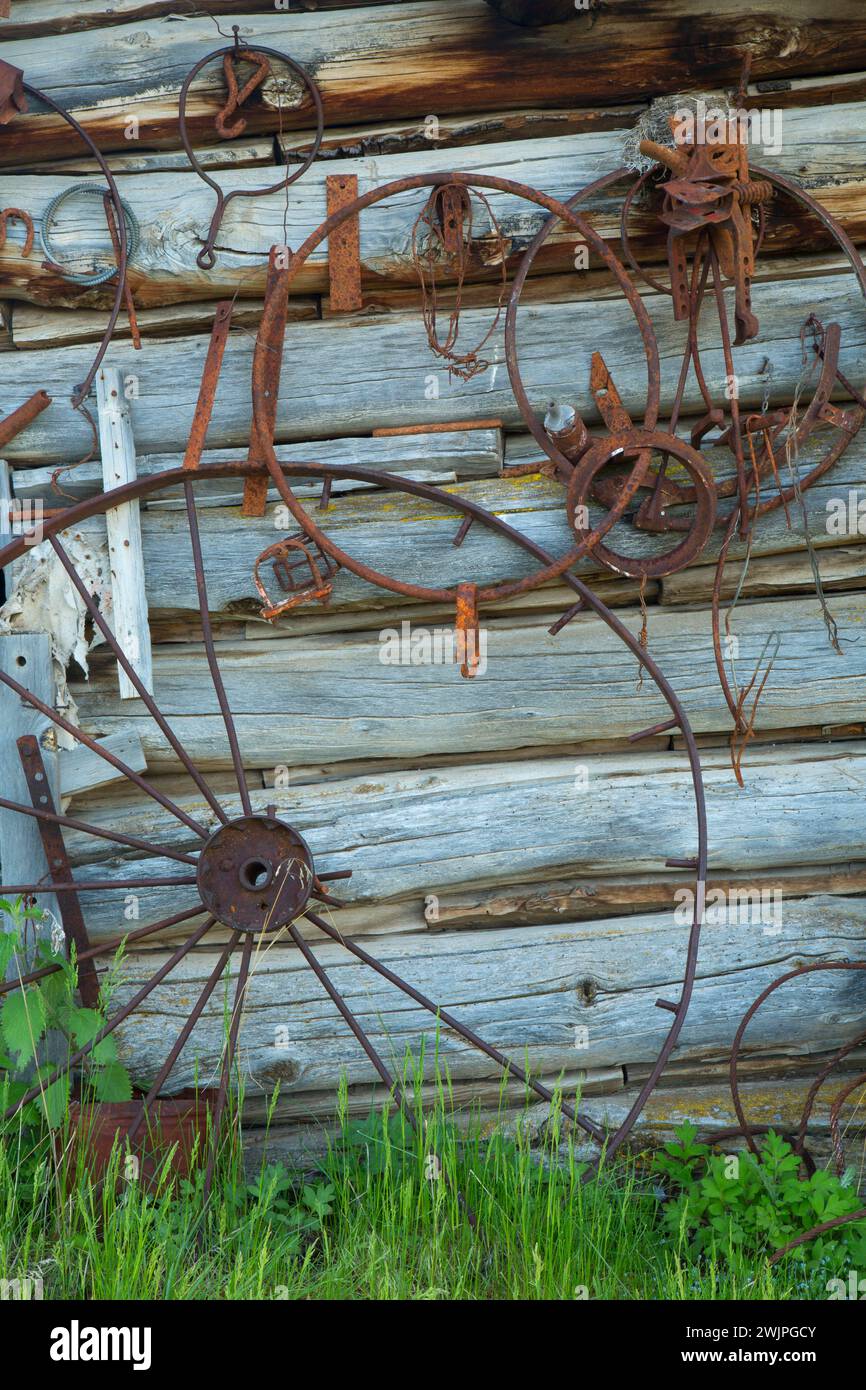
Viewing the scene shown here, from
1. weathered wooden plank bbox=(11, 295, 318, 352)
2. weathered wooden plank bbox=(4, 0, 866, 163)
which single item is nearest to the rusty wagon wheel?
weathered wooden plank bbox=(11, 295, 318, 352)

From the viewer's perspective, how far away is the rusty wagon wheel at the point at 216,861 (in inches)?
96.9

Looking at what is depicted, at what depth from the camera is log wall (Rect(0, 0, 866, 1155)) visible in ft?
8.64

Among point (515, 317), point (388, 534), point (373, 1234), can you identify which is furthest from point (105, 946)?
point (515, 317)

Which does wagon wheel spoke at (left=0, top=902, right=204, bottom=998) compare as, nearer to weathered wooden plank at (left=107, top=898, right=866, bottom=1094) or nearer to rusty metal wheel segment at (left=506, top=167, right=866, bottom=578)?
weathered wooden plank at (left=107, top=898, right=866, bottom=1094)

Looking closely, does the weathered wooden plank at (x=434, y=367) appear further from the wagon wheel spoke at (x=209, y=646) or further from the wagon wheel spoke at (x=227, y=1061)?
the wagon wheel spoke at (x=227, y=1061)

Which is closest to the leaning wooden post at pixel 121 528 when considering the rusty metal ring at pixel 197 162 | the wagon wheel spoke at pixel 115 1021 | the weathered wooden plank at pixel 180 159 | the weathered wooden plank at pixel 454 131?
the rusty metal ring at pixel 197 162

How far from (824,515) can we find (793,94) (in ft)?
3.27

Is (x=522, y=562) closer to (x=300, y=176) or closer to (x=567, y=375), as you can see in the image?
(x=567, y=375)

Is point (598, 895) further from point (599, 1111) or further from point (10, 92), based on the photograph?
point (10, 92)

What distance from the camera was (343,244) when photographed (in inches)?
103

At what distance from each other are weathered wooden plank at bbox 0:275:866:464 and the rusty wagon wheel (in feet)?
0.60

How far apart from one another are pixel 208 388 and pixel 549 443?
801mm

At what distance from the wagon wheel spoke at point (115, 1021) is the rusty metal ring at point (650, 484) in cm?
124

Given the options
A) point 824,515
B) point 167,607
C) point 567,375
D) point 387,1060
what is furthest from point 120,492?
point 824,515
